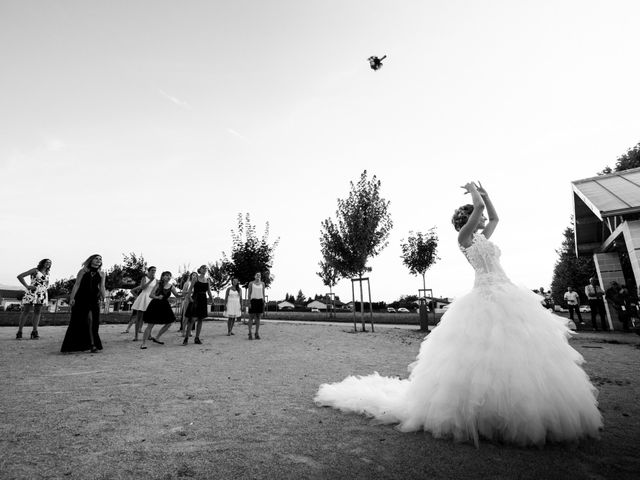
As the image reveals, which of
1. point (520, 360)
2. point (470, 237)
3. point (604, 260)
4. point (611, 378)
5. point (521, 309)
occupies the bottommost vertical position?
point (611, 378)

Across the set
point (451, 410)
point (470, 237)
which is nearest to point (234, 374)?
point (451, 410)

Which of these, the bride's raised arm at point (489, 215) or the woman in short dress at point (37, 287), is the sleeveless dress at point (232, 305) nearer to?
the woman in short dress at point (37, 287)

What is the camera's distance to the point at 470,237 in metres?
3.61

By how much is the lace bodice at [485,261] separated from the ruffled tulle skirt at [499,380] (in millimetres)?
116

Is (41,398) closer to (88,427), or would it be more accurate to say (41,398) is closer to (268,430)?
(88,427)

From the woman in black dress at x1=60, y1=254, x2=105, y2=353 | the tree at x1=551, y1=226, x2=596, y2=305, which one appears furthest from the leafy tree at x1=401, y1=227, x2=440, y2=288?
the woman in black dress at x1=60, y1=254, x2=105, y2=353

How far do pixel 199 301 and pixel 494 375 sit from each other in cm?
823

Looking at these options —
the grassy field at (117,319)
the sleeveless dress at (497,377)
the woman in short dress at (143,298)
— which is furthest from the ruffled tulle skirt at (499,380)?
the grassy field at (117,319)

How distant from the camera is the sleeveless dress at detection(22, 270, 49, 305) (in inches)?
365

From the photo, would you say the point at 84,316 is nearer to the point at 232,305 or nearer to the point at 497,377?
the point at 232,305

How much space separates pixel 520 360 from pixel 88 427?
393cm

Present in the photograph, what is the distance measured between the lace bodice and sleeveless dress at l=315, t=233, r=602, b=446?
0.03 ft

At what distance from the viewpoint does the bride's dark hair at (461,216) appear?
3814 millimetres

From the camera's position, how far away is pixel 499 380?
9.07 ft
